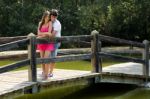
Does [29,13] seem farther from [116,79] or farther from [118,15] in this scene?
[116,79]

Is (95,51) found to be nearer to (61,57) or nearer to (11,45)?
(61,57)

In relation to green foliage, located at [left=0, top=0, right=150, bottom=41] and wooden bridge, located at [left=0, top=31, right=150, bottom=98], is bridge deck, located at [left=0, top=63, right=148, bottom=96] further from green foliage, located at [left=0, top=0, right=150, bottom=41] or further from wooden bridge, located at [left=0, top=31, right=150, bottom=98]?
green foliage, located at [left=0, top=0, right=150, bottom=41]

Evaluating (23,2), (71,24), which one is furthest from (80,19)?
(23,2)

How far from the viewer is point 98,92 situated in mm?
12336

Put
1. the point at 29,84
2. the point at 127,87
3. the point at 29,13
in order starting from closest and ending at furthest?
the point at 29,84
the point at 127,87
the point at 29,13

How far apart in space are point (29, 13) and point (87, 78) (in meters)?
22.5

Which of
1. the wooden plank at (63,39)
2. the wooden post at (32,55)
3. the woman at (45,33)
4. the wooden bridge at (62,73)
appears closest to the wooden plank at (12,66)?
the wooden bridge at (62,73)

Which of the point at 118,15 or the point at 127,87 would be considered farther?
the point at 118,15

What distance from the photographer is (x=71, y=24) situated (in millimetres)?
33250

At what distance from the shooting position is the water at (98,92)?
37.8ft

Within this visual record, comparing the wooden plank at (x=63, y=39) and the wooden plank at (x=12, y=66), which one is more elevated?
the wooden plank at (x=63, y=39)

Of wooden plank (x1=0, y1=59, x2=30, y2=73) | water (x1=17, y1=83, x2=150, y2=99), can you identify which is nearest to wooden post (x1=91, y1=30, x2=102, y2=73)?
water (x1=17, y1=83, x2=150, y2=99)

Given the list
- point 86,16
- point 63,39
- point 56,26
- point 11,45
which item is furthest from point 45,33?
point 86,16

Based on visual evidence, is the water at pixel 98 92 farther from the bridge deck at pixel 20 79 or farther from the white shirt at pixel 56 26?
the white shirt at pixel 56 26
